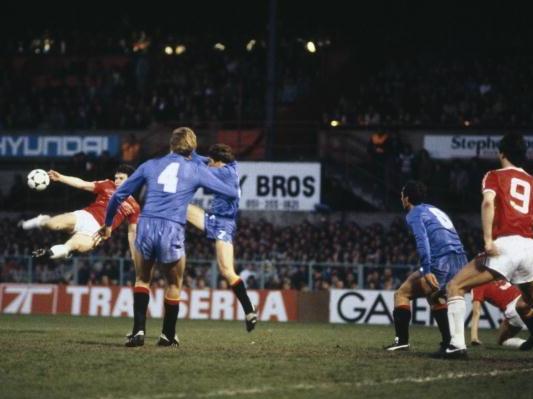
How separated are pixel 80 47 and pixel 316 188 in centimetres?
1350

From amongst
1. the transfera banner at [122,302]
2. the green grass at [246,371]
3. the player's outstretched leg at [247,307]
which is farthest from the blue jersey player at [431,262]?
the transfera banner at [122,302]

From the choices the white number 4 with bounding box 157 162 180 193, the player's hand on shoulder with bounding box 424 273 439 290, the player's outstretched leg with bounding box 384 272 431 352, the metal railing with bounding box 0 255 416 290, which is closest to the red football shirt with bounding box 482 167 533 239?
the player's hand on shoulder with bounding box 424 273 439 290

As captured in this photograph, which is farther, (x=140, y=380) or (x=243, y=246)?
(x=243, y=246)

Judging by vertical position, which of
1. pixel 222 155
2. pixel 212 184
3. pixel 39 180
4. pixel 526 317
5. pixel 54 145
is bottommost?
pixel 526 317

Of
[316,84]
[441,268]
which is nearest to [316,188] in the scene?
[316,84]

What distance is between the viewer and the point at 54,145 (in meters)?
34.4

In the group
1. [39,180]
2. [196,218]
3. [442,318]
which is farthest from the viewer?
[39,180]

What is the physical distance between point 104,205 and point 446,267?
6645 mm

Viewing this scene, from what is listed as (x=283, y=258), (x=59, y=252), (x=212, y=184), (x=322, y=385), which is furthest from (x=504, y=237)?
(x=283, y=258)

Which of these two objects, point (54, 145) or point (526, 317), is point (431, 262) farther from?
point (54, 145)

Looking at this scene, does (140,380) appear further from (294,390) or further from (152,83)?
(152,83)

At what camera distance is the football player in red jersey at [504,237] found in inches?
470

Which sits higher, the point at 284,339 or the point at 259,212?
the point at 259,212

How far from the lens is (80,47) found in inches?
1587
